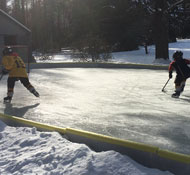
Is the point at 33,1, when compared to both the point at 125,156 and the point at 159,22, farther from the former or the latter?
the point at 125,156

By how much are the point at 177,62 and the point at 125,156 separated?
15.2 ft

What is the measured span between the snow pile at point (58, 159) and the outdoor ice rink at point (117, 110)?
838 mm

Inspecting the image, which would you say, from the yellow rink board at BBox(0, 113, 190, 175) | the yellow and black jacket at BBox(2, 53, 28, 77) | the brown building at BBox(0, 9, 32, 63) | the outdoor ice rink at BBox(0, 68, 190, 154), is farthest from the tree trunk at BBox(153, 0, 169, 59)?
the yellow rink board at BBox(0, 113, 190, 175)

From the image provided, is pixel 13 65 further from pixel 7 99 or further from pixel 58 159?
pixel 58 159

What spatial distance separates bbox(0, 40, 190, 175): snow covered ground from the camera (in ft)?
11.0

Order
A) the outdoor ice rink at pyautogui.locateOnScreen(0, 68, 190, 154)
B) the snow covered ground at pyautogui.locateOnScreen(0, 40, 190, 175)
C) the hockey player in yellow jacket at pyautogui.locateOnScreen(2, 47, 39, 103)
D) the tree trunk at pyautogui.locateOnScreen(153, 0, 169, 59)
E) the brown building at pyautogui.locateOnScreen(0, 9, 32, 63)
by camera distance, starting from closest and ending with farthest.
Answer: the snow covered ground at pyautogui.locateOnScreen(0, 40, 190, 175)
the outdoor ice rink at pyautogui.locateOnScreen(0, 68, 190, 154)
the hockey player in yellow jacket at pyautogui.locateOnScreen(2, 47, 39, 103)
the brown building at pyautogui.locateOnScreen(0, 9, 32, 63)
the tree trunk at pyautogui.locateOnScreen(153, 0, 169, 59)

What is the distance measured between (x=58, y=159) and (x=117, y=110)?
281 centimetres

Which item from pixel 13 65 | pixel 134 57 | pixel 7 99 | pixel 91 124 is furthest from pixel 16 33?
pixel 91 124

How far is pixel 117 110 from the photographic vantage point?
20.0ft

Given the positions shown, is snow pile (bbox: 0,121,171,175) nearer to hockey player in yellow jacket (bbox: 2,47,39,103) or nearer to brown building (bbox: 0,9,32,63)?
hockey player in yellow jacket (bbox: 2,47,39,103)

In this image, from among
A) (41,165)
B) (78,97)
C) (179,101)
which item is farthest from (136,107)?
(41,165)

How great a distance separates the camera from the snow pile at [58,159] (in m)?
3.20

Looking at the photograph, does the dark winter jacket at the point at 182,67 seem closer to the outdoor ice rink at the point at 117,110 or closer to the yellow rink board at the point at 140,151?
the outdoor ice rink at the point at 117,110

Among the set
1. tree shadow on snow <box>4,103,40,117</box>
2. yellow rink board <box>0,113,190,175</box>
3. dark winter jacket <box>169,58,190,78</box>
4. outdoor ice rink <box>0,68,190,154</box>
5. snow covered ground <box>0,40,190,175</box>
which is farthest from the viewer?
dark winter jacket <box>169,58,190,78</box>
